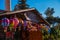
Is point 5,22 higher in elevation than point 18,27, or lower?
higher

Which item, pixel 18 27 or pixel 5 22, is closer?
pixel 5 22

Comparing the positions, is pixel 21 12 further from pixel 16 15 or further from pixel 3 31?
pixel 3 31

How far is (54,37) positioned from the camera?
46.8 ft

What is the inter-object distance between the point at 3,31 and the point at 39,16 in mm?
4416

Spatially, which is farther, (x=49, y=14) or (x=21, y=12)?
(x=49, y=14)

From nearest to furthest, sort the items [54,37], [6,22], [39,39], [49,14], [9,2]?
[6,22]
[39,39]
[54,37]
[9,2]
[49,14]

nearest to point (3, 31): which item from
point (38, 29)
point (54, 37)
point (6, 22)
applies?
point (6, 22)

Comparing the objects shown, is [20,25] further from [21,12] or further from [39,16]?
[39,16]

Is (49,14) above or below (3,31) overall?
above

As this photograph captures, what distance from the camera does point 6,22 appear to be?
442 inches

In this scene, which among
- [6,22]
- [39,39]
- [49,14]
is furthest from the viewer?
[49,14]

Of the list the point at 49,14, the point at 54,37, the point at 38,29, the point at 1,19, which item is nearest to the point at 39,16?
the point at 54,37

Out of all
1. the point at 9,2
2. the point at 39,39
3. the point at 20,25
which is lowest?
the point at 39,39

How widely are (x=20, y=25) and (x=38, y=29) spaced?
1.17 meters
